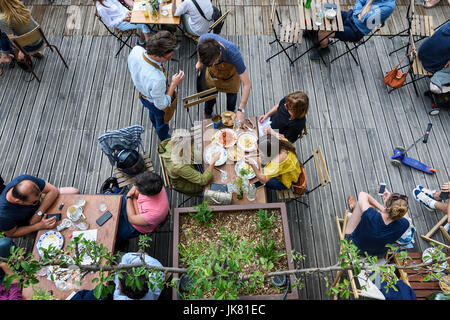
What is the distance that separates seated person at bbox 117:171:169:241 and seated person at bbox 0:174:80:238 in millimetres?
733

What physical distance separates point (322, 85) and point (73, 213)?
4487 millimetres

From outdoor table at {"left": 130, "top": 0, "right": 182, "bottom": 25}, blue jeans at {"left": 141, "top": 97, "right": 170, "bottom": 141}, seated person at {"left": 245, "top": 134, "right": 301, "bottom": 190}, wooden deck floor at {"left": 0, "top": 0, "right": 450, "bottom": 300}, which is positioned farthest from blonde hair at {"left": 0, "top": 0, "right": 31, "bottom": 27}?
seated person at {"left": 245, "top": 134, "right": 301, "bottom": 190}

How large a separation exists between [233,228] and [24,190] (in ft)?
7.09

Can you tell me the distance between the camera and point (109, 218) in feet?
10.2

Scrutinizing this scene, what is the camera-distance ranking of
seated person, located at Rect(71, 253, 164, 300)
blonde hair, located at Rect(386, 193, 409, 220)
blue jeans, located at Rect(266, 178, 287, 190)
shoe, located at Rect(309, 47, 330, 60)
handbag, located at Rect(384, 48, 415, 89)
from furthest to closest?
1. shoe, located at Rect(309, 47, 330, 60)
2. handbag, located at Rect(384, 48, 415, 89)
3. blue jeans, located at Rect(266, 178, 287, 190)
4. blonde hair, located at Rect(386, 193, 409, 220)
5. seated person, located at Rect(71, 253, 164, 300)

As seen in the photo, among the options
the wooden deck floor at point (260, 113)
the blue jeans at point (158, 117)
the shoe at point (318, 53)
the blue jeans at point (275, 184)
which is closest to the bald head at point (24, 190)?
the wooden deck floor at point (260, 113)

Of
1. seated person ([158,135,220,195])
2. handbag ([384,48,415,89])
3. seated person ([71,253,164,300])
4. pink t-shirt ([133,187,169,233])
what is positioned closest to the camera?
seated person ([71,253,164,300])

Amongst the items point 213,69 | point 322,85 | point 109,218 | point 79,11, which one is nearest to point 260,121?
point 213,69

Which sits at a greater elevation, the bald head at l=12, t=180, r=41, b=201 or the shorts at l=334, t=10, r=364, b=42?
the shorts at l=334, t=10, r=364, b=42

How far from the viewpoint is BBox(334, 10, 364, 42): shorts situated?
5.05m

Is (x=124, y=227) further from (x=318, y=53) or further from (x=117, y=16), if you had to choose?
(x=318, y=53)

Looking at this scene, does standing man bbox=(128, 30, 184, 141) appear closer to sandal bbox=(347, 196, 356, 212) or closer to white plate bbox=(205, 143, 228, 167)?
white plate bbox=(205, 143, 228, 167)

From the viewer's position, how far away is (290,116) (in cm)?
371
